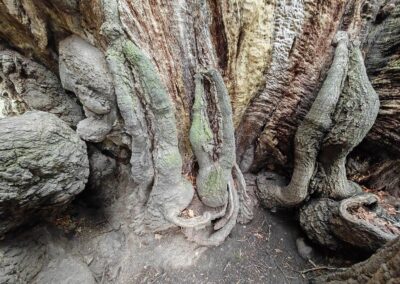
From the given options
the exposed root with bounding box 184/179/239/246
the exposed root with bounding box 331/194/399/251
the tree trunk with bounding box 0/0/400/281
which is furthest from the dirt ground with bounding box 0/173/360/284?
the exposed root with bounding box 331/194/399/251

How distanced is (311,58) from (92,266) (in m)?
4.40

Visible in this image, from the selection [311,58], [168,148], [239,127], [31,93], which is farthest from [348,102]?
[31,93]

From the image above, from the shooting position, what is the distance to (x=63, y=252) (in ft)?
10.00

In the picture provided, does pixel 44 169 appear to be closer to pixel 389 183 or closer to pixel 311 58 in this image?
pixel 311 58

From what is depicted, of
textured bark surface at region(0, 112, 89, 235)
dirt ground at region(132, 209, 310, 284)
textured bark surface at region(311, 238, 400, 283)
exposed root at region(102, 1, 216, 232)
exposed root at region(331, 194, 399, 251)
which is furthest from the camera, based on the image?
dirt ground at region(132, 209, 310, 284)

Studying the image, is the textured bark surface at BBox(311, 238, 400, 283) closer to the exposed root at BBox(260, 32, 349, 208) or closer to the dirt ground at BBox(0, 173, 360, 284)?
the dirt ground at BBox(0, 173, 360, 284)

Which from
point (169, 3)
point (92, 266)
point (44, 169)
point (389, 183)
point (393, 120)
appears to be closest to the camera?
point (44, 169)

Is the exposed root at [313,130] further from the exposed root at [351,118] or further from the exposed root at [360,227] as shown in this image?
the exposed root at [360,227]

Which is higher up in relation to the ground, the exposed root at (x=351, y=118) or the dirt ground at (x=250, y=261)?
the exposed root at (x=351, y=118)

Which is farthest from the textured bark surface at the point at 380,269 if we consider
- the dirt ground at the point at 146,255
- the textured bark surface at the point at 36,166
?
the textured bark surface at the point at 36,166

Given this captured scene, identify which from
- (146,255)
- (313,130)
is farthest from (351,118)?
(146,255)

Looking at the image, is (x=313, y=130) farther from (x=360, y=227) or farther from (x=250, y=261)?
(x=250, y=261)

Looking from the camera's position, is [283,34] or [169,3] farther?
[283,34]

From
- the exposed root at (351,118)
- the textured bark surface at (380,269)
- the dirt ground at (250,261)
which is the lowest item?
the dirt ground at (250,261)
